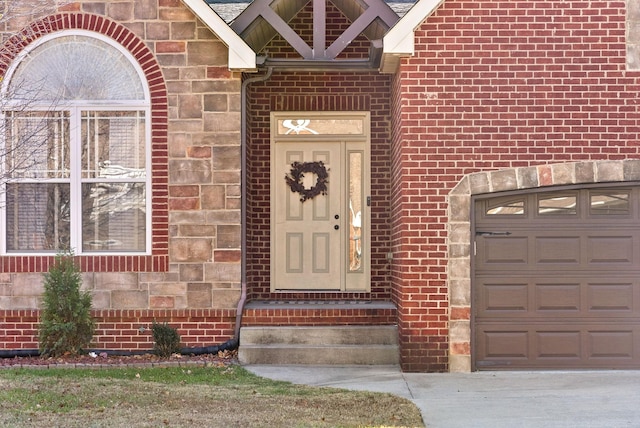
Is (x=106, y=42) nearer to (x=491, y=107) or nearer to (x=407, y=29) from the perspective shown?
(x=407, y=29)

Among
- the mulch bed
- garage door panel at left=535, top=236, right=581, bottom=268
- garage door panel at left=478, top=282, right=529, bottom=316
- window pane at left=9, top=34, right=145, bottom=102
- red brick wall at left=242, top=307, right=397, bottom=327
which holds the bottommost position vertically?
the mulch bed

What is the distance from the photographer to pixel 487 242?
31.8 feet

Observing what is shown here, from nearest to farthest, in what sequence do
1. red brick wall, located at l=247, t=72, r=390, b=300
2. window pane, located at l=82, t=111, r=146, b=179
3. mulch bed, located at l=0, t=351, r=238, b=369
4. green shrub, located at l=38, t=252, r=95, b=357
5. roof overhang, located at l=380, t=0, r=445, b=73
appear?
roof overhang, located at l=380, t=0, r=445, b=73 < mulch bed, located at l=0, t=351, r=238, b=369 < green shrub, located at l=38, t=252, r=95, b=357 < window pane, located at l=82, t=111, r=146, b=179 < red brick wall, located at l=247, t=72, r=390, b=300

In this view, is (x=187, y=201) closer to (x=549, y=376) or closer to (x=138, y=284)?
(x=138, y=284)

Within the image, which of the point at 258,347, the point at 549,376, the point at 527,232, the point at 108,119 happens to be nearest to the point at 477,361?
the point at 549,376

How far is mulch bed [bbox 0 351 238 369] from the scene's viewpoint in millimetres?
9586

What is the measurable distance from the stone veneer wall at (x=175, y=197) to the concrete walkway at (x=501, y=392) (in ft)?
4.42

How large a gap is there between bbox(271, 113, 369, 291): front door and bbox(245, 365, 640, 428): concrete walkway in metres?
2.11

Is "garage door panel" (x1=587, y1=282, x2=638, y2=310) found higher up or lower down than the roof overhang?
lower down

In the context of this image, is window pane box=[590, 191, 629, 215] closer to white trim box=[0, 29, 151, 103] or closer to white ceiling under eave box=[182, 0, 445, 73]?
white ceiling under eave box=[182, 0, 445, 73]

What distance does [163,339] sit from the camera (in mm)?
10039

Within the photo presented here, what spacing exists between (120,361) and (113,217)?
5.87 feet

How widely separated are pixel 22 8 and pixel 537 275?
22.1 ft

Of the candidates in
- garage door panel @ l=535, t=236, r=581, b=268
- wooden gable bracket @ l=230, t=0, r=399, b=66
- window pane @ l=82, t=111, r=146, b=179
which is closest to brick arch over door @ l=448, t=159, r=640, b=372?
garage door panel @ l=535, t=236, r=581, b=268
